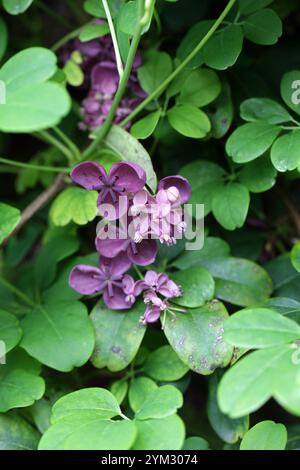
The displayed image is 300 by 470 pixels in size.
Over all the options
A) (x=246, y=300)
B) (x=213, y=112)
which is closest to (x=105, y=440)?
(x=246, y=300)

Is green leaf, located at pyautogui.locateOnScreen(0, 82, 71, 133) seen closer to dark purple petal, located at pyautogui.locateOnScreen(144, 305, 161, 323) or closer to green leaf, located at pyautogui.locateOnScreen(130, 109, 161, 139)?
green leaf, located at pyautogui.locateOnScreen(130, 109, 161, 139)

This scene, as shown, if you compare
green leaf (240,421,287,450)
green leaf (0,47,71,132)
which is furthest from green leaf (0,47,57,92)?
green leaf (240,421,287,450)

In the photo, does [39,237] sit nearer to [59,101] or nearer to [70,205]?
[70,205]

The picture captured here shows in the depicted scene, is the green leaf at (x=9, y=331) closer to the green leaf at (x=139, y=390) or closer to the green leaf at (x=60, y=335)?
the green leaf at (x=60, y=335)

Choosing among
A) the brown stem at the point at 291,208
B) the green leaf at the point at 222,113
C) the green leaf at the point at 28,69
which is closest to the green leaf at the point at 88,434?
the green leaf at the point at 28,69

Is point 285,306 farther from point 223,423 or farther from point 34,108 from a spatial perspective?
point 34,108
